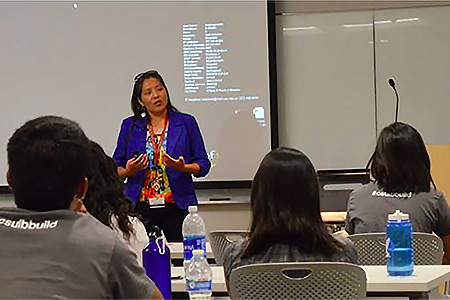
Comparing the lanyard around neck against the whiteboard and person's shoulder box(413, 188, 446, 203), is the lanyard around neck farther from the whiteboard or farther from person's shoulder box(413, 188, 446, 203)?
person's shoulder box(413, 188, 446, 203)

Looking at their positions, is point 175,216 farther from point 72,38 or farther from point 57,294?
point 57,294

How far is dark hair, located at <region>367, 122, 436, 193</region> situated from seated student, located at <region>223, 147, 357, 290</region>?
1048 mm

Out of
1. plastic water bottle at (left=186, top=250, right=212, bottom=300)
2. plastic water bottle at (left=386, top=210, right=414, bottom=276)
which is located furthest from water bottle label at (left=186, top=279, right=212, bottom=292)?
plastic water bottle at (left=386, top=210, right=414, bottom=276)

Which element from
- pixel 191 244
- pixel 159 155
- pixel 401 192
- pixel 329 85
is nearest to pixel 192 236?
pixel 191 244

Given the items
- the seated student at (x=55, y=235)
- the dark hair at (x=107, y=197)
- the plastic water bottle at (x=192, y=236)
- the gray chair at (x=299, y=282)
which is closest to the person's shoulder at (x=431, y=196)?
the plastic water bottle at (x=192, y=236)

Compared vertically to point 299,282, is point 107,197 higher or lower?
higher

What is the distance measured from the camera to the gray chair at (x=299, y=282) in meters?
2.27

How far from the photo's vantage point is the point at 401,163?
3.48 m

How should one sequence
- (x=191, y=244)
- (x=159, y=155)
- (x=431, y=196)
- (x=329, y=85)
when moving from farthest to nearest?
(x=329, y=85), (x=159, y=155), (x=431, y=196), (x=191, y=244)

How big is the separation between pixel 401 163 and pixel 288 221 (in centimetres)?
121

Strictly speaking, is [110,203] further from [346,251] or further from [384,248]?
[384,248]

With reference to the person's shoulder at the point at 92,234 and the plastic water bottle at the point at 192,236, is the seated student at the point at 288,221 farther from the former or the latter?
the person's shoulder at the point at 92,234

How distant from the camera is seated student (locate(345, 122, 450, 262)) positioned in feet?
11.3

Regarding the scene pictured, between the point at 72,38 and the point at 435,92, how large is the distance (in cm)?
282
